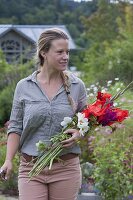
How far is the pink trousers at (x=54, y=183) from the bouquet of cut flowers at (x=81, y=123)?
0.30 ft

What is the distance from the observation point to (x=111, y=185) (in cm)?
614

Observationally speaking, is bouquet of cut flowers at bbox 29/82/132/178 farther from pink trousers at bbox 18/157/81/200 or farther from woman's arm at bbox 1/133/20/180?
woman's arm at bbox 1/133/20/180

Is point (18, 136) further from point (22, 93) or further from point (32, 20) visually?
point (32, 20)

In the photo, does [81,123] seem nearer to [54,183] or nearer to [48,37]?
[54,183]

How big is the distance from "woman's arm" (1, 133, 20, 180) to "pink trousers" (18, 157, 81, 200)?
0.13 meters

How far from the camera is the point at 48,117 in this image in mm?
3891

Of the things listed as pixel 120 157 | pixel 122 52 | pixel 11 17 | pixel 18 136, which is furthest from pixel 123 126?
pixel 11 17

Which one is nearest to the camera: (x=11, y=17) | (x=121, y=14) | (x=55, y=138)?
(x=55, y=138)

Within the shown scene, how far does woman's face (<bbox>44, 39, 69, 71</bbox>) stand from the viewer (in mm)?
3904

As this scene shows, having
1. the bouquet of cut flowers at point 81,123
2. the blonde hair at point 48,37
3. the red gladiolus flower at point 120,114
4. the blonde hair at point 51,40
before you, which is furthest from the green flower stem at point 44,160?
the blonde hair at point 48,37

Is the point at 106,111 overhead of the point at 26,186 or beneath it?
overhead

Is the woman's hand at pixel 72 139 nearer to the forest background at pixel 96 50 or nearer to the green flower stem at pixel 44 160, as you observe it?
the green flower stem at pixel 44 160

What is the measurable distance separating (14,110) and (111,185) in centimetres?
239

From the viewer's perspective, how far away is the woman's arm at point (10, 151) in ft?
13.1
